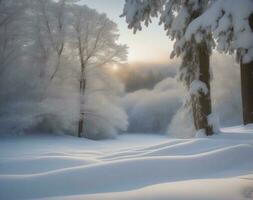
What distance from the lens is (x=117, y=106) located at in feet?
92.5

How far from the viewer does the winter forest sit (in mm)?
5465

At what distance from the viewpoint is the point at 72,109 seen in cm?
2408

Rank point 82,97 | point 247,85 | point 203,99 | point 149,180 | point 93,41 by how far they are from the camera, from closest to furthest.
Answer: point 149,180 → point 247,85 → point 203,99 → point 82,97 → point 93,41

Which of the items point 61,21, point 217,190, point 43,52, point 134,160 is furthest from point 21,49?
point 217,190

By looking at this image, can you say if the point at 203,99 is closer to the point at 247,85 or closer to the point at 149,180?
the point at 247,85

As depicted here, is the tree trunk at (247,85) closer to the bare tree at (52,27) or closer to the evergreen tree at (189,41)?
the evergreen tree at (189,41)

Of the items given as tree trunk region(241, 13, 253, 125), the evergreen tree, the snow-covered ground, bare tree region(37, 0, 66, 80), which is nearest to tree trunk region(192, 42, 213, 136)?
the evergreen tree

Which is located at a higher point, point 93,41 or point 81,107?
point 93,41

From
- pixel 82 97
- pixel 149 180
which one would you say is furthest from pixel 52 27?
pixel 149 180

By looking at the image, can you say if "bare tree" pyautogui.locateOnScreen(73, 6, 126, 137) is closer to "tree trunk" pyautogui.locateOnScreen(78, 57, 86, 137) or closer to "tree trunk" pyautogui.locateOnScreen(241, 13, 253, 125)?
"tree trunk" pyautogui.locateOnScreen(78, 57, 86, 137)

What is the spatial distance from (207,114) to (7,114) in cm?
1474

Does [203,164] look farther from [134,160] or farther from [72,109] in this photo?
[72,109]

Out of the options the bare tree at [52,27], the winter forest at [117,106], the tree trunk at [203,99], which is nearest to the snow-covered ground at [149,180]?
the winter forest at [117,106]


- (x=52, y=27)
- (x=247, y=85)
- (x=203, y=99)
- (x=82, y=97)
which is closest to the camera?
(x=247, y=85)
